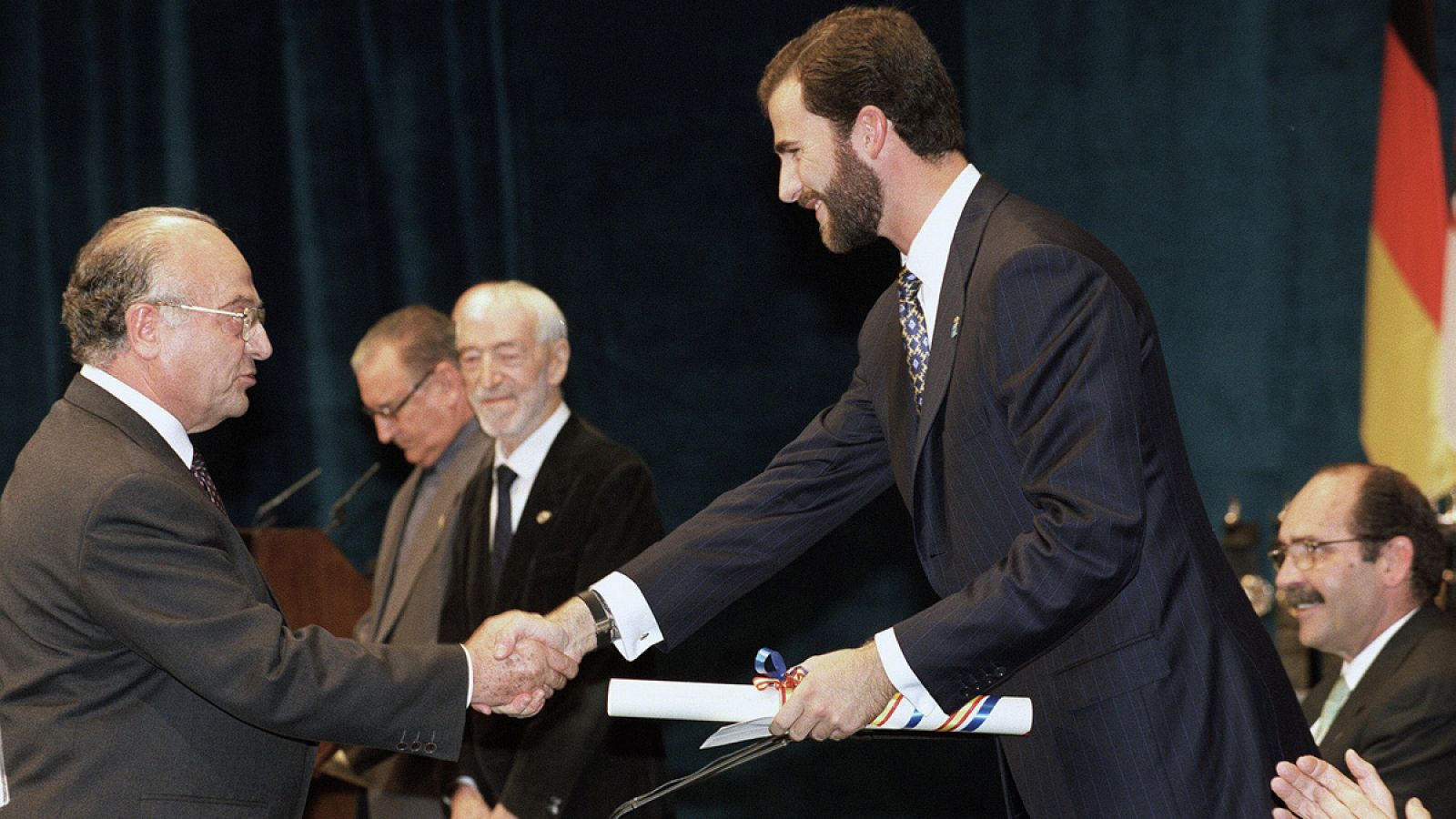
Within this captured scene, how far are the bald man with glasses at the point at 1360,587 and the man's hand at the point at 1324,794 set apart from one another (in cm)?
100

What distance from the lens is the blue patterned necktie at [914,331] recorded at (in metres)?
2.55

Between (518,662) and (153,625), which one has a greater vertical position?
(153,625)

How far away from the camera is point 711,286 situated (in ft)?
17.7

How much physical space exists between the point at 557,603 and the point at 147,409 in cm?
125

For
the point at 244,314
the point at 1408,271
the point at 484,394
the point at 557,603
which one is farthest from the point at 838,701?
the point at 1408,271

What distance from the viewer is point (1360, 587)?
143 inches

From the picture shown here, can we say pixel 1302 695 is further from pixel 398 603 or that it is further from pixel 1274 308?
pixel 398 603

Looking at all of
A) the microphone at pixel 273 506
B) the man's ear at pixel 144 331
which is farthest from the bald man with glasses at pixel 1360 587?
the microphone at pixel 273 506

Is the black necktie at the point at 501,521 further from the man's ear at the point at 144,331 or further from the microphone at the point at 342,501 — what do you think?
the man's ear at the point at 144,331

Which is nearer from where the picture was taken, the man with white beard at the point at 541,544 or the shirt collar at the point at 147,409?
the shirt collar at the point at 147,409

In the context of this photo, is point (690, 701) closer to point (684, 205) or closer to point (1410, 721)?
point (1410, 721)

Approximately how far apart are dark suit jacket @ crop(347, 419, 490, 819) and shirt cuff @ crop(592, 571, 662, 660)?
1.28m

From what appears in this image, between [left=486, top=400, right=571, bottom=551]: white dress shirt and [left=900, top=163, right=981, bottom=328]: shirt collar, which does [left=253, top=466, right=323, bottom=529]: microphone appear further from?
[left=900, top=163, right=981, bottom=328]: shirt collar

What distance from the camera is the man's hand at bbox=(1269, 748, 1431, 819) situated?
7.46 ft
